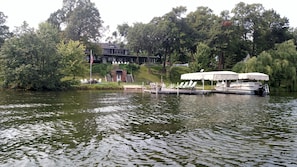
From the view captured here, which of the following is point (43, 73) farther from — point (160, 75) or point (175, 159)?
point (175, 159)

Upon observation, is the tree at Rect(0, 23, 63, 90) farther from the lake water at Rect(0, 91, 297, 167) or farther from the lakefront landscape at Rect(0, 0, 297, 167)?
the lake water at Rect(0, 91, 297, 167)

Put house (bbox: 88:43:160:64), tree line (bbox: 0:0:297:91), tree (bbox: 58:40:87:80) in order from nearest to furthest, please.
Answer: tree (bbox: 58:40:87:80)
tree line (bbox: 0:0:297:91)
house (bbox: 88:43:160:64)

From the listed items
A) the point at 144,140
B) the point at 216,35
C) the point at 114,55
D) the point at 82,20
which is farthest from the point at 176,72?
the point at 144,140

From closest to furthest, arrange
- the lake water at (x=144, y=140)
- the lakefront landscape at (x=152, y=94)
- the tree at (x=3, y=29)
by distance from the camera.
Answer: the lake water at (x=144, y=140) → the lakefront landscape at (x=152, y=94) → the tree at (x=3, y=29)

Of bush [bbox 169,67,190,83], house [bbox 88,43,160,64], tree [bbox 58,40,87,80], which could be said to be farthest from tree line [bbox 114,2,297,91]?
tree [bbox 58,40,87,80]

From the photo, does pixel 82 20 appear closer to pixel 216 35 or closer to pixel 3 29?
pixel 3 29

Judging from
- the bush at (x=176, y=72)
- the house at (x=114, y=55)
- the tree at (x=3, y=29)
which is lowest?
the bush at (x=176, y=72)

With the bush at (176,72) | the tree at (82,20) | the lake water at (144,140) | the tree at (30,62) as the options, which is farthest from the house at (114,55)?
the lake water at (144,140)

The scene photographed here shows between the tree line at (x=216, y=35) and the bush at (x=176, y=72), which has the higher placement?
the tree line at (x=216, y=35)

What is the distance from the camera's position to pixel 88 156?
9016 millimetres

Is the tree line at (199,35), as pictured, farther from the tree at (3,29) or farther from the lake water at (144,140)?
the lake water at (144,140)

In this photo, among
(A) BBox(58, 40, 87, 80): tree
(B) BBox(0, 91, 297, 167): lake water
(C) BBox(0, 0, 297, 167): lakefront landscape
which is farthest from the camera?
(A) BBox(58, 40, 87, 80): tree

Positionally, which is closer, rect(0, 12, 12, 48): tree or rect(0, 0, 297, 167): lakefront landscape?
rect(0, 0, 297, 167): lakefront landscape

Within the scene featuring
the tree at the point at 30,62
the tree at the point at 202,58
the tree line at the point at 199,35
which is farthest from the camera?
the tree at the point at 202,58
